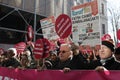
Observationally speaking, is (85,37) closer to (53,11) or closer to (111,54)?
(111,54)

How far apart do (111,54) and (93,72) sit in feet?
1.83

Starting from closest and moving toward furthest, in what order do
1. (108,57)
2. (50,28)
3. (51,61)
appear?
(108,57), (51,61), (50,28)

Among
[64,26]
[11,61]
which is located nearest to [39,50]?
[64,26]

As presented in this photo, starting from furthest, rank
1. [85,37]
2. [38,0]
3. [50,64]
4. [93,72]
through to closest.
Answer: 1. [38,0]
2. [85,37]
3. [50,64]
4. [93,72]

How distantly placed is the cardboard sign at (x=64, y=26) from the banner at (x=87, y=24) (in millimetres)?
880

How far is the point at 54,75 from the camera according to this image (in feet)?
16.5

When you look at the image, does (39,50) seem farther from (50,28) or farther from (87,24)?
(50,28)

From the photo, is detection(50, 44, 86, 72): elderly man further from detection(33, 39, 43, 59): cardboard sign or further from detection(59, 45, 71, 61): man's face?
detection(33, 39, 43, 59): cardboard sign

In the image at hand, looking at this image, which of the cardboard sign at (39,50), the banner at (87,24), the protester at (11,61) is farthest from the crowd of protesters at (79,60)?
the banner at (87,24)

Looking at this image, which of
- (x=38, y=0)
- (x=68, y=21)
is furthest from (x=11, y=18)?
(x=68, y=21)

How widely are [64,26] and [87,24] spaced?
1.03m

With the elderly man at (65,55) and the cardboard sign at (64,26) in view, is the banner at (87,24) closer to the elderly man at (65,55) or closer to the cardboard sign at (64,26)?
the cardboard sign at (64,26)

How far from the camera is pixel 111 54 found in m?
4.66

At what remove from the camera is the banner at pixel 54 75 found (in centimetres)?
408
